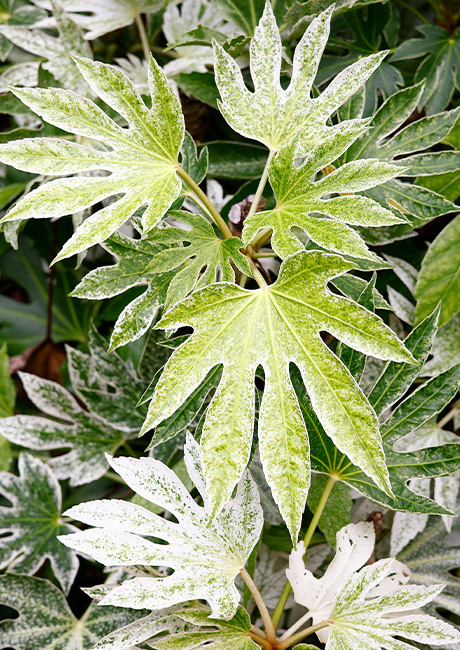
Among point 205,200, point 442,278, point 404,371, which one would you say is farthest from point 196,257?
point 442,278

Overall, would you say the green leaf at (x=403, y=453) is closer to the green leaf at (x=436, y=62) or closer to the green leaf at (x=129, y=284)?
the green leaf at (x=129, y=284)

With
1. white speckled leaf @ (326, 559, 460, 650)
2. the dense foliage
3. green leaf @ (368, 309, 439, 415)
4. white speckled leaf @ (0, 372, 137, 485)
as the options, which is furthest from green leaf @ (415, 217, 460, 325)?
white speckled leaf @ (0, 372, 137, 485)

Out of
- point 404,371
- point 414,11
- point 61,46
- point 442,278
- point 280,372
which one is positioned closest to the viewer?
point 280,372

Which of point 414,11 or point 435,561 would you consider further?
point 414,11

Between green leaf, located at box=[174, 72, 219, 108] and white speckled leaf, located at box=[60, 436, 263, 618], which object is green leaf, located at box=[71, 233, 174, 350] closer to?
white speckled leaf, located at box=[60, 436, 263, 618]

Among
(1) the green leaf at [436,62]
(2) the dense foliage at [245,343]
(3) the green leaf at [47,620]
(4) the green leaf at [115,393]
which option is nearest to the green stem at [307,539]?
(2) the dense foliage at [245,343]

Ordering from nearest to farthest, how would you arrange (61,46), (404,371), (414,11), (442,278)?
(404,371)
(442,278)
(61,46)
(414,11)

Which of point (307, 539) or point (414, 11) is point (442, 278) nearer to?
point (307, 539)
